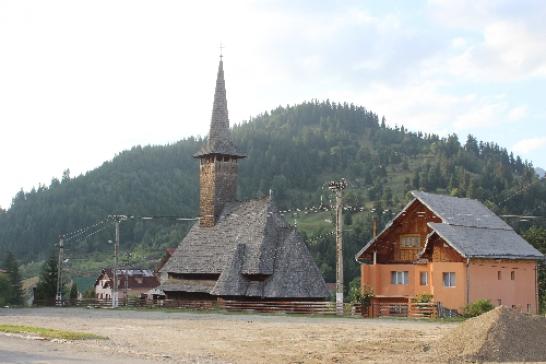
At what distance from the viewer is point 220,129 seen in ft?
205

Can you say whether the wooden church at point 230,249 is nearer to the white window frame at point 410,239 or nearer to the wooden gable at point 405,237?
the wooden gable at point 405,237

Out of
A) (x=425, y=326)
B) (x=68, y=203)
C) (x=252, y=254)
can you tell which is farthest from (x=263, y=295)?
(x=68, y=203)

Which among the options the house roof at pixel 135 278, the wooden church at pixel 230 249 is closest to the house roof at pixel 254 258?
the wooden church at pixel 230 249

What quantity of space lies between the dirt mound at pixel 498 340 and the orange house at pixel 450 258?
19.1 metres

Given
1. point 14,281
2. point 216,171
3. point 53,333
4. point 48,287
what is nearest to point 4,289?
point 48,287

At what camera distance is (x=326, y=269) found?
116m

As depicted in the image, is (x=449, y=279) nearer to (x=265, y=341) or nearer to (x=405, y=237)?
(x=405, y=237)

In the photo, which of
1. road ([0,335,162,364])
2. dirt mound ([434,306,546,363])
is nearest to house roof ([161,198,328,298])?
road ([0,335,162,364])

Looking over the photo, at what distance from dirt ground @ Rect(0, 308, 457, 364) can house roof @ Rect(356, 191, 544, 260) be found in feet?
28.7

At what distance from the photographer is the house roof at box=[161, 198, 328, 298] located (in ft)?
170

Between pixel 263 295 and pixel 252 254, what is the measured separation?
353cm

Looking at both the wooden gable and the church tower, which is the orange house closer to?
the wooden gable

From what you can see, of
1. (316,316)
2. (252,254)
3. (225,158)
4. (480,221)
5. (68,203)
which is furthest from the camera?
(68,203)

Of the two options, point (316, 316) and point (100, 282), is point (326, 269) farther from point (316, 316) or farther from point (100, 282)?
point (316, 316)
